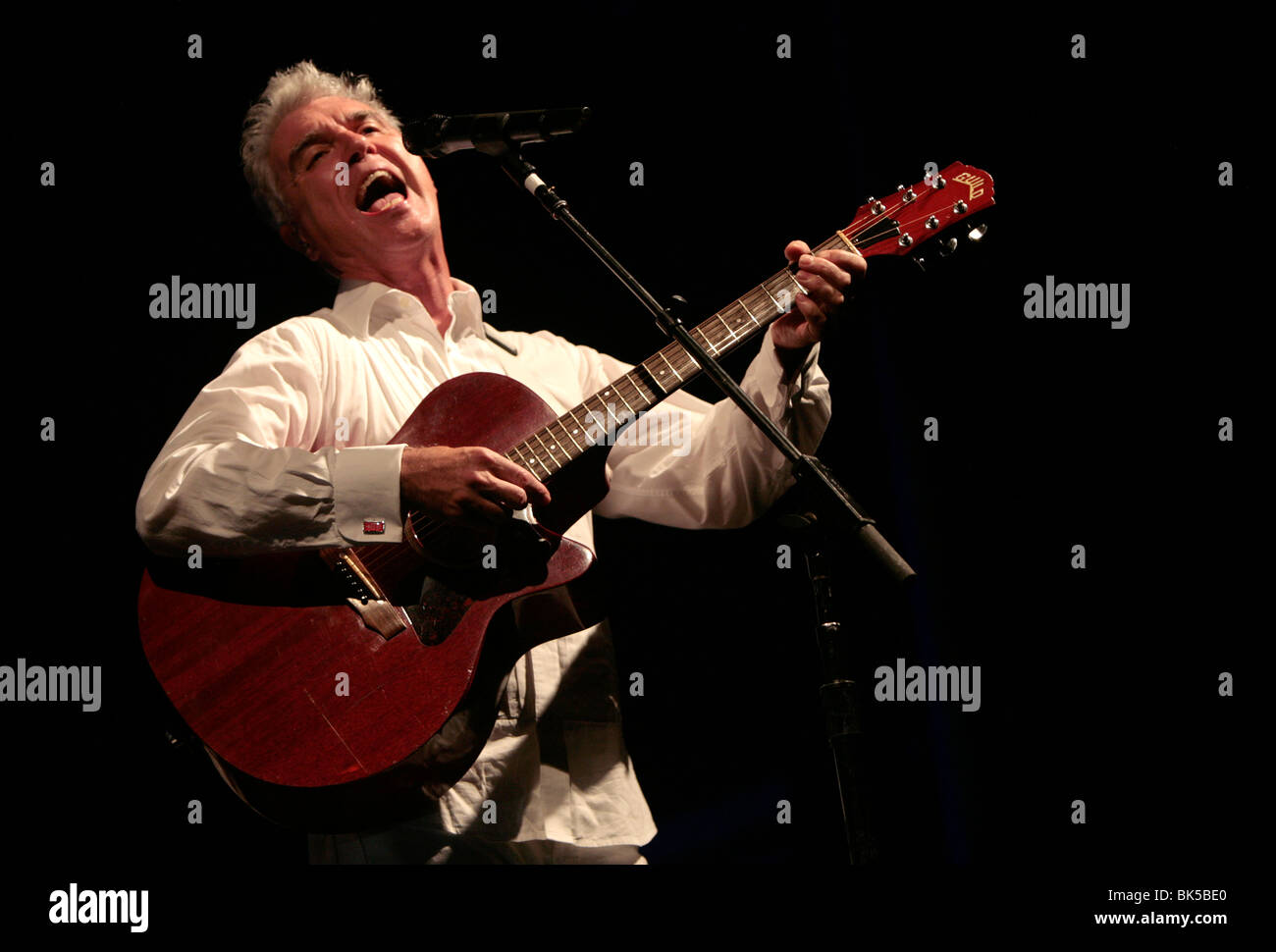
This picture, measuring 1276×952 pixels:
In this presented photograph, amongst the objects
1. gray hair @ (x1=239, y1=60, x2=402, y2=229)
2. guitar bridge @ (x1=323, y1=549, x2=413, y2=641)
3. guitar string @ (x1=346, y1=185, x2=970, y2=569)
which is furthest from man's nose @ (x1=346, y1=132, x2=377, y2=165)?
guitar bridge @ (x1=323, y1=549, x2=413, y2=641)

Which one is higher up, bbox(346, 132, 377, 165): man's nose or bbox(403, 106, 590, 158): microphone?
bbox(346, 132, 377, 165): man's nose

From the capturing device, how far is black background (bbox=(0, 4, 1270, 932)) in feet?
8.09

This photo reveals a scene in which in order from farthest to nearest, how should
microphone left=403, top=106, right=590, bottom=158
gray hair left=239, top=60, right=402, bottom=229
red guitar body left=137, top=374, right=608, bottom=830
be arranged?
gray hair left=239, top=60, right=402, bottom=229
microphone left=403, top=106, right=590, bottom=158
red guitar body left=137, top=374, right=608, bottom=830

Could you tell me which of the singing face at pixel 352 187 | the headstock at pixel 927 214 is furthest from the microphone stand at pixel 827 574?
the singing face at pixel 352 187

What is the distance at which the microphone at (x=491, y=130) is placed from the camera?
2.07 m

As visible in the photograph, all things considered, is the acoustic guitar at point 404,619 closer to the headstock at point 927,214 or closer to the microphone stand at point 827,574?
the headstock at point 927,214

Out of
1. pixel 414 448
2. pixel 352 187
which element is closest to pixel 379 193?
pixel 352 187

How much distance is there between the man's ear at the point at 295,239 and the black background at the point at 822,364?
8 cm

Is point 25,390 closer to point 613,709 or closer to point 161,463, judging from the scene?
point 161,463

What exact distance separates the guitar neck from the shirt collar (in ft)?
1.42

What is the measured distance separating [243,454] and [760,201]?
1370 millimetres

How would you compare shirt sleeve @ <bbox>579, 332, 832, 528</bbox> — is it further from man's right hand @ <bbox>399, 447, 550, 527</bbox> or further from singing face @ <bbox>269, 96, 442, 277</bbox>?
singing face @ <bbox>269, 96, 442, 277</bbox>

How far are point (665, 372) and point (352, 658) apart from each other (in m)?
0.73

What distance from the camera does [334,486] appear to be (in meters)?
2.01
